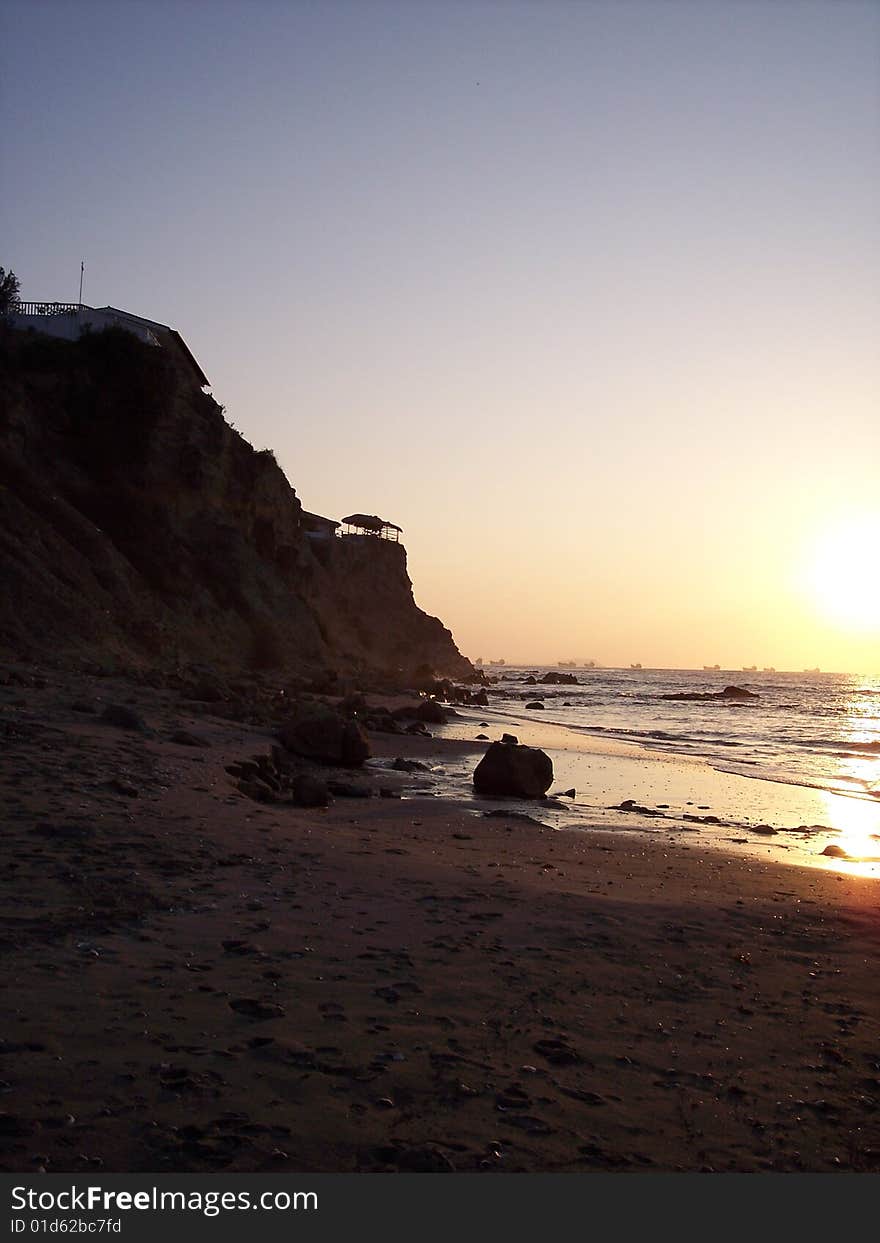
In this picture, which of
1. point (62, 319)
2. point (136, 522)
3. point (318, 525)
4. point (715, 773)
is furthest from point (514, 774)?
point (318, 525)

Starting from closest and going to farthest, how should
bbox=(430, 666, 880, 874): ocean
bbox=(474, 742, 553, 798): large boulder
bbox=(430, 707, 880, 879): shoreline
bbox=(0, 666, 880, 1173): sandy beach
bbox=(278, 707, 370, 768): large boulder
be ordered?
bbox=(0, 666, 880, 1173): sandy beach < bbox=(430, 707, 880, 879): shoreline < bbox=(430, 666, 880, 874): ocean < bbox=(474, 742, 553, 798): large boulder < bbox=(278, 707, 370, 768): large boulder

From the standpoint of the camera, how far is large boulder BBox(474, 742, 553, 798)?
54.6ft

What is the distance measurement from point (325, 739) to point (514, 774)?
3735mm

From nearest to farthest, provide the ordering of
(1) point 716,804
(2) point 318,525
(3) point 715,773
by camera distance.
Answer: (1) point 716,804 < (3) point 715,773 < (2) point 318,525

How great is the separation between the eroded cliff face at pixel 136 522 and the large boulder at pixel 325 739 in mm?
8602

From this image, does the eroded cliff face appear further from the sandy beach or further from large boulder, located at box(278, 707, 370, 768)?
the sandy beach

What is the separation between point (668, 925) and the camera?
24.5ft

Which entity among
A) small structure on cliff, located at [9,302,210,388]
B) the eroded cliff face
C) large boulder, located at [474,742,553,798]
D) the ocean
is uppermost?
small structure on cliff, located at [9,302,210,388]

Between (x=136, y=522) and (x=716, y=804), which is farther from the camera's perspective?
(x=136, y=522)

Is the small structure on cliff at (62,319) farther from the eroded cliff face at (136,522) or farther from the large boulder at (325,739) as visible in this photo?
the large boulder at (325,739)

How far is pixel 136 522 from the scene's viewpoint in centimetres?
3481

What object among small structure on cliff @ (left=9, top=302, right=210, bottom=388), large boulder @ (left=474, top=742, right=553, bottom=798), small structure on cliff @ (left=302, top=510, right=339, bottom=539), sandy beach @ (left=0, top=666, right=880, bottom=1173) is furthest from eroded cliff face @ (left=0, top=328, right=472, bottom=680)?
small structure on cliff @ (left=302, top=510, right=339, bottom=539)

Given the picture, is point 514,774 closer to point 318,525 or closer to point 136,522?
point 136,522

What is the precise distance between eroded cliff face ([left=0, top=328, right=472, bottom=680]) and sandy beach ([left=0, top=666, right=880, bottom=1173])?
1645cm
